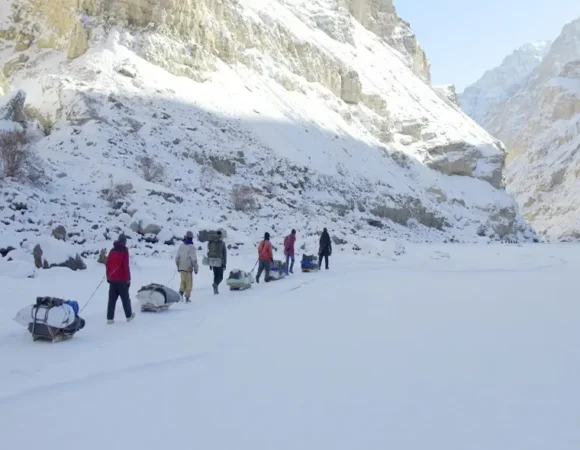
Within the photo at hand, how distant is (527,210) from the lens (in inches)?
5192

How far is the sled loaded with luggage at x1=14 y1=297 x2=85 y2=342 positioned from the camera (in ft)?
21.1

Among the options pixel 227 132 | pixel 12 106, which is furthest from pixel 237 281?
pixel 227 132

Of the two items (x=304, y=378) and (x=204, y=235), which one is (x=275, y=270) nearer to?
(x=204, y=235)

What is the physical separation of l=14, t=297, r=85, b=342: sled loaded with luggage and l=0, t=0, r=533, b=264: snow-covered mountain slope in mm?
8383

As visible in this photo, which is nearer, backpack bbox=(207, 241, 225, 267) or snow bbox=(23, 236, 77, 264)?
backpack bbox=(207, 241, 225, 267)

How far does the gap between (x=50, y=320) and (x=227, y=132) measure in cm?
2638

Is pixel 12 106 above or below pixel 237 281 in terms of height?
above

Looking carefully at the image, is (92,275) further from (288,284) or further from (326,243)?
(326,243)

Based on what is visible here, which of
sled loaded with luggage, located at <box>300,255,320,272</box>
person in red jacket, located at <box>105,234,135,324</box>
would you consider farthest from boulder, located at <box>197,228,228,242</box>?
person in red jacket, located at <box>105,234,135,324</box>

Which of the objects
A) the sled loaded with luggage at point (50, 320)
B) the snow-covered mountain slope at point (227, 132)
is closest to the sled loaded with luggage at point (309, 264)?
the snow-covered mountain slope at point (227, 132)

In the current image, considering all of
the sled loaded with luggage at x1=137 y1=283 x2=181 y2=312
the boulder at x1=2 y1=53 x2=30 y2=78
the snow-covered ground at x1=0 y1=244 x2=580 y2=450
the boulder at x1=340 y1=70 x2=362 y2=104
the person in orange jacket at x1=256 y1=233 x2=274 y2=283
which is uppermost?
the boulder at x1=340 y1=70 x2=362 y2=104

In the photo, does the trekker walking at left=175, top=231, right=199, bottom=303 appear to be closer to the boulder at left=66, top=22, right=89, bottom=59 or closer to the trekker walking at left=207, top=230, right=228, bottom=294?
the trekker walking at left=207, top=230, right=228, bottom=294

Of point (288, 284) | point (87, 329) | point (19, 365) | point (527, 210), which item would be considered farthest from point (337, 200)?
point (527, 210)

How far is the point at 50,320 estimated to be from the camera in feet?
21.0
